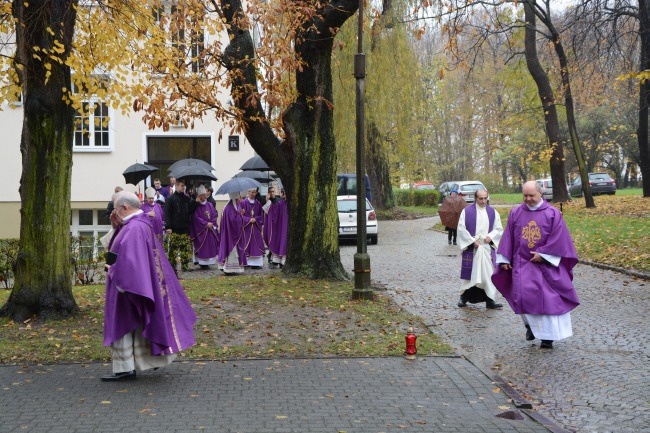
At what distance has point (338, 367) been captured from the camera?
350 inches

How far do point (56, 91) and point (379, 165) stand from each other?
3039cm

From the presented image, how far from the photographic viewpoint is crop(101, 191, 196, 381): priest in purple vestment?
26.8 feet

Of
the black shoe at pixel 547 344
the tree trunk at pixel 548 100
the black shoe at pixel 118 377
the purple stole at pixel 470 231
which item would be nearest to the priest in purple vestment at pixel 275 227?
the purple stole at pixel 470 231

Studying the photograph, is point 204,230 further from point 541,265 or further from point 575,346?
point 575,346

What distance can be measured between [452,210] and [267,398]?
19146mm

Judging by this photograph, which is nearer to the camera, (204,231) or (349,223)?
(204,231)

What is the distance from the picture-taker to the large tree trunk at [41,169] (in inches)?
431

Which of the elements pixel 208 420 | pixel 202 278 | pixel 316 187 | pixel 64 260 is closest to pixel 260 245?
pixel 202 278

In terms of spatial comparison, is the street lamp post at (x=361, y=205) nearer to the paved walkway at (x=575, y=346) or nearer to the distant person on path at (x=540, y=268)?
the paved walkway at (x=575, y=346)

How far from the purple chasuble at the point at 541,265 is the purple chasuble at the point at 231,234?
961cm

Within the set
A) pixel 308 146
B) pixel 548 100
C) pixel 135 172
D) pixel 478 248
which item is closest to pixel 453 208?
pixel 135 172

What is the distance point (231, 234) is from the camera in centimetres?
1953

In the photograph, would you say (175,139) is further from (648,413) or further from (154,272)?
(648,413)

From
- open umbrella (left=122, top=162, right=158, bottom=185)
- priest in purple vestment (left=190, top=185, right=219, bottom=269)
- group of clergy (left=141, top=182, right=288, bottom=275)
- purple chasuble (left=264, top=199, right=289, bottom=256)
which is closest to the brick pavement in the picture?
group of clergy (left=141, top=182, right=288, bottom=275)
